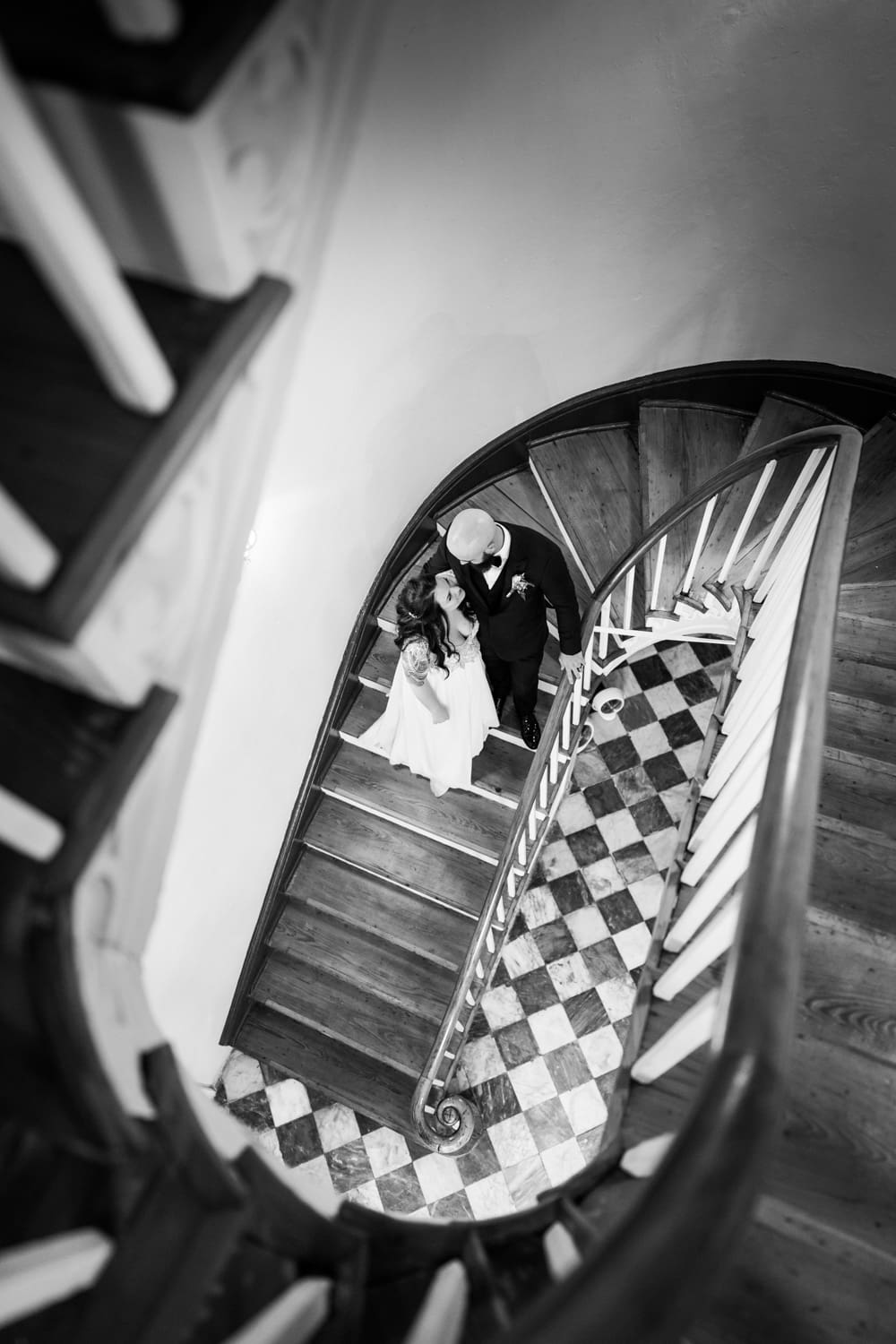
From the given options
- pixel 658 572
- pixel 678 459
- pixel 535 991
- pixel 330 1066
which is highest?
pixel 678 459

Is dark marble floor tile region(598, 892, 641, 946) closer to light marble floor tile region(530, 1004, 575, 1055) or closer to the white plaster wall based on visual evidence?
light marble floor tile region(530, 1004, 575, 1055)

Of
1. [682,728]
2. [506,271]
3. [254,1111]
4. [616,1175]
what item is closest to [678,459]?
[506,271]

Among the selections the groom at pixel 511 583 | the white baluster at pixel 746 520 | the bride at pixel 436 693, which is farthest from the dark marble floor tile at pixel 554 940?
the white baluster at pixel 746 520

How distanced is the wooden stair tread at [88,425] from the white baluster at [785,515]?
1926mm

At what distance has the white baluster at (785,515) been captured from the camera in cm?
261

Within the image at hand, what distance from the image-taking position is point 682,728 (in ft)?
16.5

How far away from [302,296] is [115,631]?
85 centimetres

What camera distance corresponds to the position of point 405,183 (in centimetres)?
274

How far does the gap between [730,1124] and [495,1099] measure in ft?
12.0

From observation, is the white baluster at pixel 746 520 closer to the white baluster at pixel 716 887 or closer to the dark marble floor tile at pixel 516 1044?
the white baluster at pixel 716 887

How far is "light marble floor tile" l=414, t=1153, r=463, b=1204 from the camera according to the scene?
4.07 metres

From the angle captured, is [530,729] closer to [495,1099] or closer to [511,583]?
[511,583]

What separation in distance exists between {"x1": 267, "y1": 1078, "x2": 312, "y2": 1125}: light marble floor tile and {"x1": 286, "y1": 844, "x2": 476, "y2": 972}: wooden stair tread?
1.00 m

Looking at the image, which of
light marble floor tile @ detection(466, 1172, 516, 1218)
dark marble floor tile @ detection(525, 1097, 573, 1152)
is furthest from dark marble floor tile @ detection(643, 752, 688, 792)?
light marble floor tile @ detection(466, 1172, 516, 1218)
